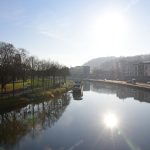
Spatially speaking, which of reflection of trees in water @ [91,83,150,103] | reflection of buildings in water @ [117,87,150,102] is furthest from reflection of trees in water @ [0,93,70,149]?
reflection of trees in water @ [91,83,150,103]

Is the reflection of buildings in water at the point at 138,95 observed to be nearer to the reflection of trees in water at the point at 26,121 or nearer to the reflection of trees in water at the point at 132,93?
the reflection of trees in water at the point at 132,93

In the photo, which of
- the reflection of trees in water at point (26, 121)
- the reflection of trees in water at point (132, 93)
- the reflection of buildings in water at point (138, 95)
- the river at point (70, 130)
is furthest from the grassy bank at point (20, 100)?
the reflection of trees in water at point (132, 93)

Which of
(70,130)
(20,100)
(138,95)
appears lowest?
(70,130)

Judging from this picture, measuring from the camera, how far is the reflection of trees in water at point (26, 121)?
27.9 meters

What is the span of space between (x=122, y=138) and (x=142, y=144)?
8.26 feet

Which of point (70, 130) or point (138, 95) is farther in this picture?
point (138, 95)

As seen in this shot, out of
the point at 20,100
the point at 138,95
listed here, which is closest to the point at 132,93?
the point at 138,95

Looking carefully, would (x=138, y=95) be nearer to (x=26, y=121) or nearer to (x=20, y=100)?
(x=20, y=100)

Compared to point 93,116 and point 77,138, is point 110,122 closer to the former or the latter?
point 93,116

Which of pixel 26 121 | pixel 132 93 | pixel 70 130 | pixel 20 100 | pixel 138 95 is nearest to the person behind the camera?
pixel 70 130

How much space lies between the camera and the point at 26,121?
35156mm

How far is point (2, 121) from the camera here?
35.0 meters

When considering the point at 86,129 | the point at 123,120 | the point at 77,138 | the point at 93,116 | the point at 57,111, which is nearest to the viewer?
the point at 77,138

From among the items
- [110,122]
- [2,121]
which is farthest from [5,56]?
[110,122]
